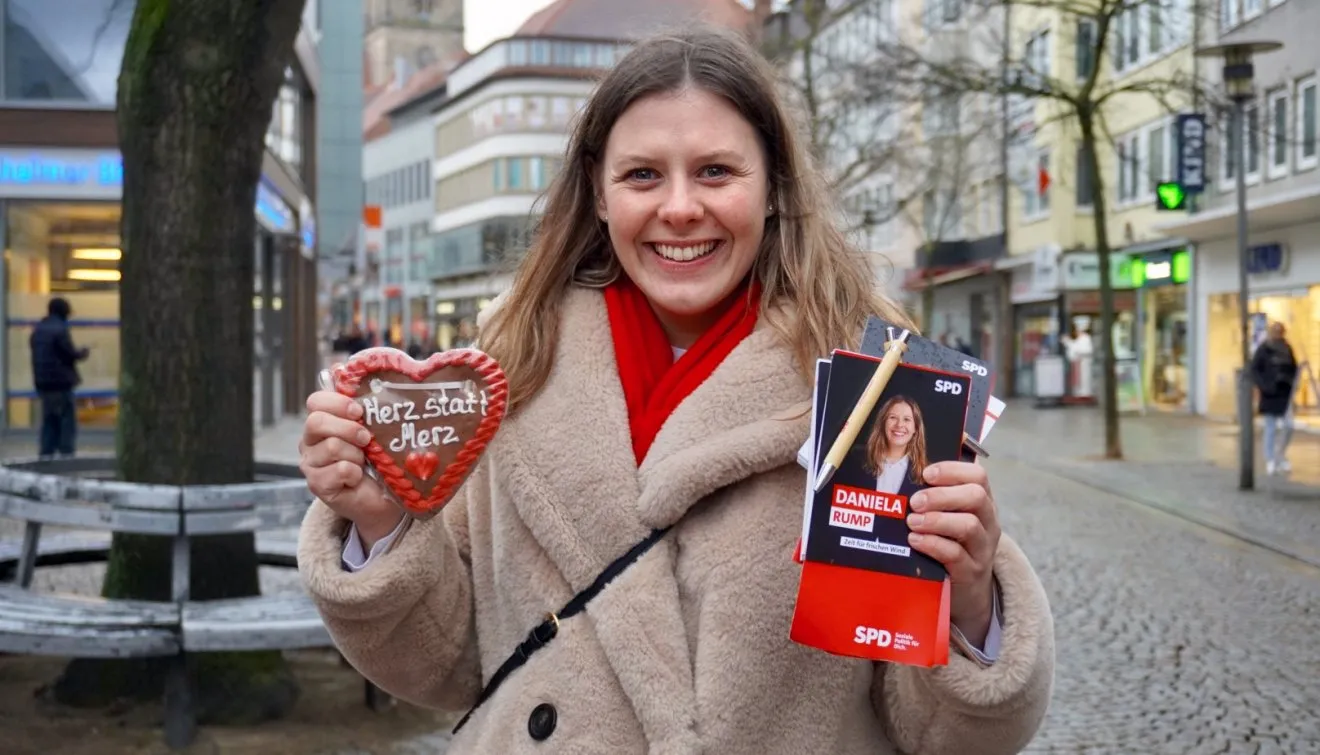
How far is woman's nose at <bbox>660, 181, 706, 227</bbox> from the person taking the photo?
2174 mm

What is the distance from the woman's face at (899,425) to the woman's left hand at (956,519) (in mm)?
47

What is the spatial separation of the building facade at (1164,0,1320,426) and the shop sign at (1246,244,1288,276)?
0.02 meters

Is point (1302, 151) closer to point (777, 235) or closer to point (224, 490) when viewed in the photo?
point (224, 490)

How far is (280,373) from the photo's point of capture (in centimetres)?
2828

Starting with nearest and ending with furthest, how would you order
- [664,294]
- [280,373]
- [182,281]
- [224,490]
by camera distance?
[664,294] → [224,490] → [182,281] → [280,373]

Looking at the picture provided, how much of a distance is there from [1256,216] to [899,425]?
24518 millimetres

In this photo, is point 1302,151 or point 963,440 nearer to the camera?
point 963,440

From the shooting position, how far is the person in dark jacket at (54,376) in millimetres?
15734

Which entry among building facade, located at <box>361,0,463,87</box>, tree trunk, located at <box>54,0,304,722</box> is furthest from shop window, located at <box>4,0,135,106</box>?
building facade, located at <box>361,0,463,87</box>

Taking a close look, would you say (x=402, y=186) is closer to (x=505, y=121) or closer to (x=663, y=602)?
(x=505, y=121)

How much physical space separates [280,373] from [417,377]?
27.1 meters

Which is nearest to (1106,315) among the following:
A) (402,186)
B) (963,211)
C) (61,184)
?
(61,184)

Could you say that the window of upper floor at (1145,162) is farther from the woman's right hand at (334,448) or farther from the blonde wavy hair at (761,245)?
the woman's right hand at (334,448)

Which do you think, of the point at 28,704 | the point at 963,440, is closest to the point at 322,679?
the point at 28,704
